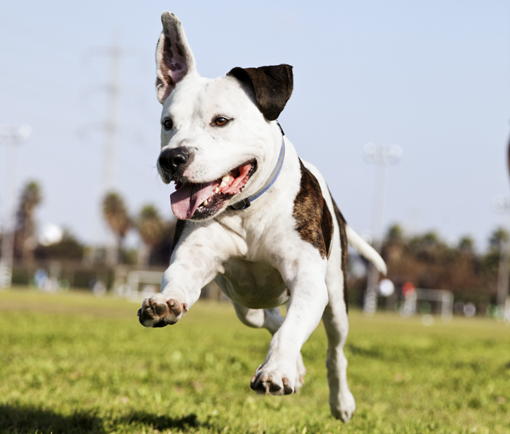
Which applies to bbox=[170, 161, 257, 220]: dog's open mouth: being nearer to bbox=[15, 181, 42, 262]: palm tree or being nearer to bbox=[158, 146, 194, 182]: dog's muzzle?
bbox=[158, 146, 194, 182]: dog's muzzle

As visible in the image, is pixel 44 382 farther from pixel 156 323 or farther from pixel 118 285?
pixel 118 285

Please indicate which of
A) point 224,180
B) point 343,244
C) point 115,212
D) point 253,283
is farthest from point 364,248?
point 115,212

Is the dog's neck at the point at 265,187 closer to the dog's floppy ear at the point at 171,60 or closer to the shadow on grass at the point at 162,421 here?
the dog's floppy ear at the point at 171,60

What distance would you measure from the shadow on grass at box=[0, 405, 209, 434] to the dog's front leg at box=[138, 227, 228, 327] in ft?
3.91

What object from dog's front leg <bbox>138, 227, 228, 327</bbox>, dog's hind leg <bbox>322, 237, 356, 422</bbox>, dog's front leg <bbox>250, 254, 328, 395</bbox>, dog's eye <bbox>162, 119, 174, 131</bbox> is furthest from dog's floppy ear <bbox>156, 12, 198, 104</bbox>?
dog's hind leg <bbox>322, 237, 356, 422</bbox>

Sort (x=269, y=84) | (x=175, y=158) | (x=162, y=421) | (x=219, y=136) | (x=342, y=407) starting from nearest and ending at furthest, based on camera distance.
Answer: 1. (x=175, y=158)
2. (x=219, y=136)
3. (x=269, y=84)
4. (x=162, y=421)
5. (x=342, y=407)

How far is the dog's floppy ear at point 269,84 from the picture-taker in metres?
3.64

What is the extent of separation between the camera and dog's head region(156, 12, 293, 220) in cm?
343

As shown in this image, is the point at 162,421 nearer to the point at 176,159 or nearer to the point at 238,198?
the point at 238,198

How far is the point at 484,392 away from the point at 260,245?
186 inches

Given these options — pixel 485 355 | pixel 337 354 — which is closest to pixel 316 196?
pixel 337 354

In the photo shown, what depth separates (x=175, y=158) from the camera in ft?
11.0

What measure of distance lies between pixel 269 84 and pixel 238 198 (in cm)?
65

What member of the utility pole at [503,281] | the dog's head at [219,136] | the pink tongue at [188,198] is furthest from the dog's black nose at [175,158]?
the utility pole at [503,281]
